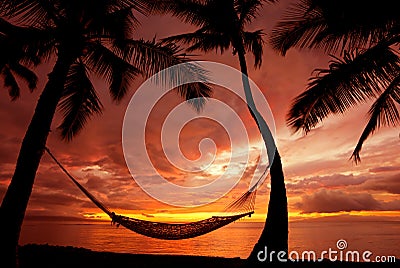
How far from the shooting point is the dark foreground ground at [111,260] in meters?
5.37

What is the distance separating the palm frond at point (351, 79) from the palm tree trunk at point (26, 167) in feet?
9.12

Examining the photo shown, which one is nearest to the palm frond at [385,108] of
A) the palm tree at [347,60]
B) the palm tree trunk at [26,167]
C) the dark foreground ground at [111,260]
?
the palm tree at [347,60]

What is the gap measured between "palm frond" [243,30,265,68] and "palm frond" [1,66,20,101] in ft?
23.3

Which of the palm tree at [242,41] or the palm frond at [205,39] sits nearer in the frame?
the palm tree at [242,41]

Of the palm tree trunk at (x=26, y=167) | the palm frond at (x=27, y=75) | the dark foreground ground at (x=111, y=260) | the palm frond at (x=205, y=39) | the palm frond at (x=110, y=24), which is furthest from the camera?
the palm frond at (x=27, y=75)

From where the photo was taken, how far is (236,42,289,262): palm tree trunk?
4.85 metres

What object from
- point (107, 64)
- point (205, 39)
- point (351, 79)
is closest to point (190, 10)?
point (205, 39)

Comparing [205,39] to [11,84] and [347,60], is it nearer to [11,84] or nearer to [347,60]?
[347,60]

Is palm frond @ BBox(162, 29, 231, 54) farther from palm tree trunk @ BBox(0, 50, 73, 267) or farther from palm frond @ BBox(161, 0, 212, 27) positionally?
palm tree trunk @ BBox(0, 50, 73, 267)

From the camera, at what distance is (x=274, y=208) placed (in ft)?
16.5

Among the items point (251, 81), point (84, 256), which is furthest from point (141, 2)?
point (84, 256)

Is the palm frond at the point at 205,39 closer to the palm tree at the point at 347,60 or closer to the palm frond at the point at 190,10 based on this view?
the palm frond at the point at 190,10

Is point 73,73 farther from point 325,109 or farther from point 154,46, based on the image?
point 325,109

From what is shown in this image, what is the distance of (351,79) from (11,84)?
9.71 m
